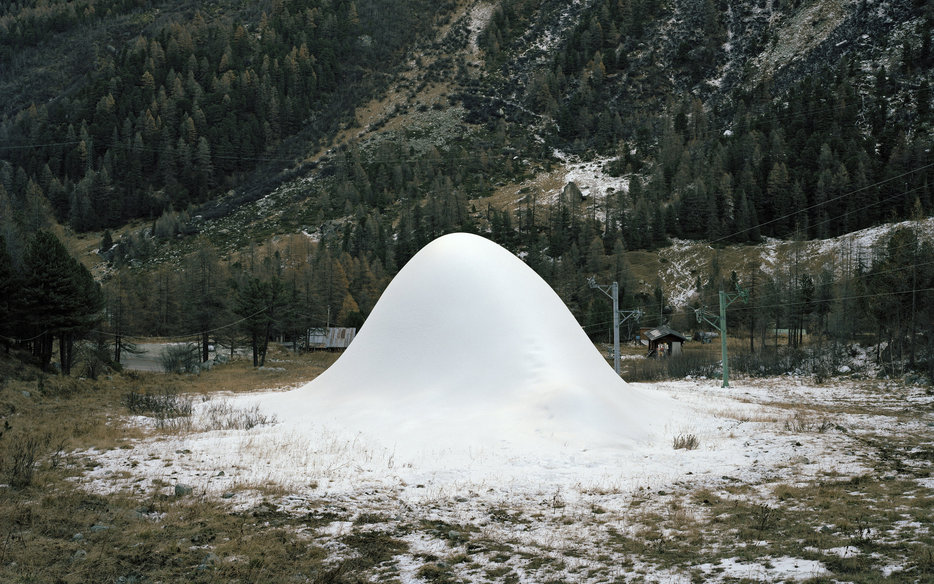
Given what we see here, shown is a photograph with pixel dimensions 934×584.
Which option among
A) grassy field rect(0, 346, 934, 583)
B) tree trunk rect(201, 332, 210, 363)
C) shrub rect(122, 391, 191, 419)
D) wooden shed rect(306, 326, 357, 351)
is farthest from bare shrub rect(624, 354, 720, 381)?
tree trunk rect(201, 332, 210, 363)

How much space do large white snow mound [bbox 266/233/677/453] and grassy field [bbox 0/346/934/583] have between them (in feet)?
16.4

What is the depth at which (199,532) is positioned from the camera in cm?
1008

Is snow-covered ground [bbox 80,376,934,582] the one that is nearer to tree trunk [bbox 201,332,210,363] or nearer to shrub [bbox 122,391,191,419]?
shrub [bbox 122,391,191,419]

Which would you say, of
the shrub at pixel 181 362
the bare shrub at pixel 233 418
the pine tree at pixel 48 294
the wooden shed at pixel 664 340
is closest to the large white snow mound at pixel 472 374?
the bare shrub at pixel 233 418

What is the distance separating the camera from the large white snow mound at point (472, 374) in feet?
64.1

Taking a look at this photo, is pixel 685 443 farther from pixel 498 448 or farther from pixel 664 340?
pixel 664 340

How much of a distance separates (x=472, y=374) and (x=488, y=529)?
11069mm

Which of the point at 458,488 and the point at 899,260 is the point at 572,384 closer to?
the point at 458,488

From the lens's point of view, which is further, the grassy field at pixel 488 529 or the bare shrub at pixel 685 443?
the bare shrub at pixel 685 443

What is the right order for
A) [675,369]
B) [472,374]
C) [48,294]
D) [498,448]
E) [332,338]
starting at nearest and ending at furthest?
[498,448], [472,374], [48,294], [675,369], [332,338]

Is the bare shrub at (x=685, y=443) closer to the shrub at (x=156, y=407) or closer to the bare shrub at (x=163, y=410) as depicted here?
the bare shrub at (x=163, y=410)

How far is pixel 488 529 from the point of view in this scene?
11.0 m

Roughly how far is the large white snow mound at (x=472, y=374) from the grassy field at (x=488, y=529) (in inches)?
196

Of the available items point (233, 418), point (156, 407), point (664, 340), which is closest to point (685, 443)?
point (233, 418)
